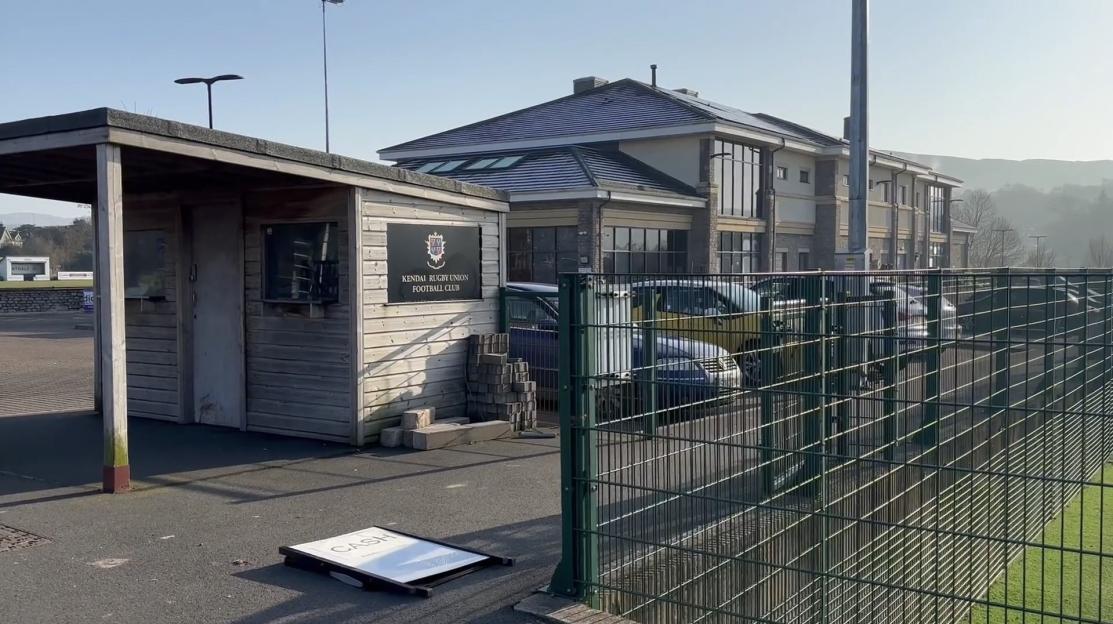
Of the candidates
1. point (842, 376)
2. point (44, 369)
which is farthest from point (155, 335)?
point (842, 376)

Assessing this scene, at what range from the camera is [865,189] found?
13.7 metres

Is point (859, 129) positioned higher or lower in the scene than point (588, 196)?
lower

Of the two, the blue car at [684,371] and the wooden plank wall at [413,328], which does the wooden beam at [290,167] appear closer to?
the wooden plank wall at [413,328]

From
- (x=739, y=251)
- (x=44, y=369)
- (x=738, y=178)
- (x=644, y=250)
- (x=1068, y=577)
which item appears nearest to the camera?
(x=1068, y=577)

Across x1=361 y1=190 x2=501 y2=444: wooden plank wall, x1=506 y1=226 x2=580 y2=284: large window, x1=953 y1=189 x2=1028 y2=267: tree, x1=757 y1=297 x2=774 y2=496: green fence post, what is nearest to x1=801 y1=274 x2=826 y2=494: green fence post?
x1=757 y1=297 x2=774 y2=496: green fence post

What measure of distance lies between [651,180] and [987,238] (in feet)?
186

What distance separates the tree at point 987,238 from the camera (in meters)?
73.6

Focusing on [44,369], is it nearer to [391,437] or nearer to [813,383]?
[391,437]

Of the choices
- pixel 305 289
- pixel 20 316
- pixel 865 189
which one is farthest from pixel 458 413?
pixel 20 316

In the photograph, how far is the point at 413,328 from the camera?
11.1 metres

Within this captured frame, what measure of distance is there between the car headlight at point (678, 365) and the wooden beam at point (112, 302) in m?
5.14

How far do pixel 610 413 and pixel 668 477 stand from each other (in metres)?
0.47

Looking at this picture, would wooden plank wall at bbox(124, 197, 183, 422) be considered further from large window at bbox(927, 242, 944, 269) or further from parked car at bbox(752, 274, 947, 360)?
large window at bbox(927, 242, 944, 269)

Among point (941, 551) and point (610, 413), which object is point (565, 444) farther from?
point (941, 551)
